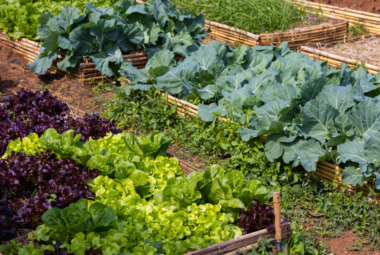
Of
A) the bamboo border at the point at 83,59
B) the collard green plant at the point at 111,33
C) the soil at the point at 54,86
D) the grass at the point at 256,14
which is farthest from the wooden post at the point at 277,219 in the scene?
the grass at the point at 256,14

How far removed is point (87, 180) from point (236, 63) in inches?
114

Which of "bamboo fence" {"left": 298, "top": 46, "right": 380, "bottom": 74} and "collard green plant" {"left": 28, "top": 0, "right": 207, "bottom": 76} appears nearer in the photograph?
"collard green plant" {"left": 28, "top": 0, "right": 207, "bottom": 76}

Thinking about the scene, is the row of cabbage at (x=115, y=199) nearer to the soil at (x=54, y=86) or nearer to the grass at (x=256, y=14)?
the soil at (x=54, y=86)

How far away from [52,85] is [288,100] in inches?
156

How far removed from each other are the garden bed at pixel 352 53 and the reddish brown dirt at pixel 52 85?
3640 millimetres

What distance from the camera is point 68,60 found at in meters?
6.22

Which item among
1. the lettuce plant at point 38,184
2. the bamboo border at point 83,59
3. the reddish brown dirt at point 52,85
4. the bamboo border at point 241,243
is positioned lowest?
the reddish brown dirt at point 52,85

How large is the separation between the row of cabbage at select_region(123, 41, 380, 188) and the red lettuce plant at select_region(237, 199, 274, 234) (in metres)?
1.05

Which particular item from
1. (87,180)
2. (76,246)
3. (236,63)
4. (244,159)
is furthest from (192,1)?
(76,246)

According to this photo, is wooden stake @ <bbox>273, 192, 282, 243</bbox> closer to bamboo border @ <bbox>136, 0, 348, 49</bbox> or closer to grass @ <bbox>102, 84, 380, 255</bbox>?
grass @ <bbox>102, 84, 380, 255</bbox>

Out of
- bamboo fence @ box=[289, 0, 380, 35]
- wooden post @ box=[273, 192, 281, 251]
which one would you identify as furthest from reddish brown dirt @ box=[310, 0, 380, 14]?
wooden post @ box=[273, 192, 281, 251]

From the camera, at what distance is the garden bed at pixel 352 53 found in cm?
648

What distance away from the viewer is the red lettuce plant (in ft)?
9.33

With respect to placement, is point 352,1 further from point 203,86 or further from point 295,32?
point 203,86
